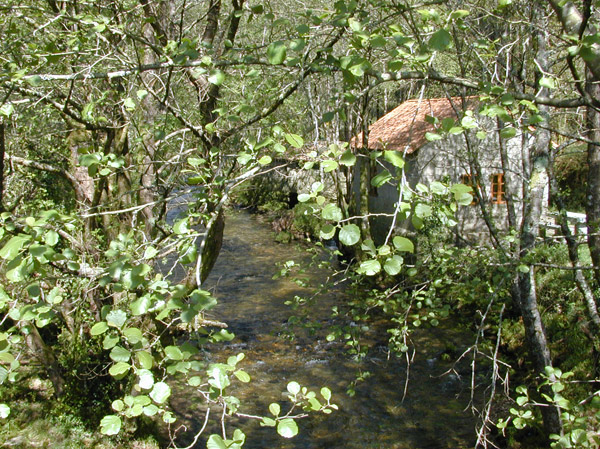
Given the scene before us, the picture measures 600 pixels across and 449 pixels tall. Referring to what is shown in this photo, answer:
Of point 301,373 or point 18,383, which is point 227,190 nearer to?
point 18,383

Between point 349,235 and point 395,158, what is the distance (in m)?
0.34

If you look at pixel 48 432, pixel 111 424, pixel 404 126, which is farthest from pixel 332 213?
pixel 404 126

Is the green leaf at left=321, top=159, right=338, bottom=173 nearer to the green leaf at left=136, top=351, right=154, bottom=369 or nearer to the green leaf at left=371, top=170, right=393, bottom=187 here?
the green leaf at left=371, top=170, right=393, bottom=187

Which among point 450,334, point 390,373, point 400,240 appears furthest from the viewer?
point 450,334

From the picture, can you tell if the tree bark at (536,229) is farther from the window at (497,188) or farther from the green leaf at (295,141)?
the window at (497,188)

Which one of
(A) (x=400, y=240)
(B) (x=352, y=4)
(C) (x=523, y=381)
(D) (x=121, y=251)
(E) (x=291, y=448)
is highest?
(B) (x=352, y=4)

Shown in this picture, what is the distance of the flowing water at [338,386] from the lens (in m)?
7.64

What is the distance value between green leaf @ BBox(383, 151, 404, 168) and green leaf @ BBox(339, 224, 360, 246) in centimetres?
27

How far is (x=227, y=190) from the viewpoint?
→ 2.38m

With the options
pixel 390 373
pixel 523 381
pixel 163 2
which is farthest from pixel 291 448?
pixel 163 2

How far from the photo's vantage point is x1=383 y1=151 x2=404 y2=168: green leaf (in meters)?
1.75

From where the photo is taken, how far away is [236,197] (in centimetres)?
626

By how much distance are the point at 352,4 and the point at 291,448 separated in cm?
661

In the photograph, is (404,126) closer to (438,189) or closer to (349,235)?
(438,189)
